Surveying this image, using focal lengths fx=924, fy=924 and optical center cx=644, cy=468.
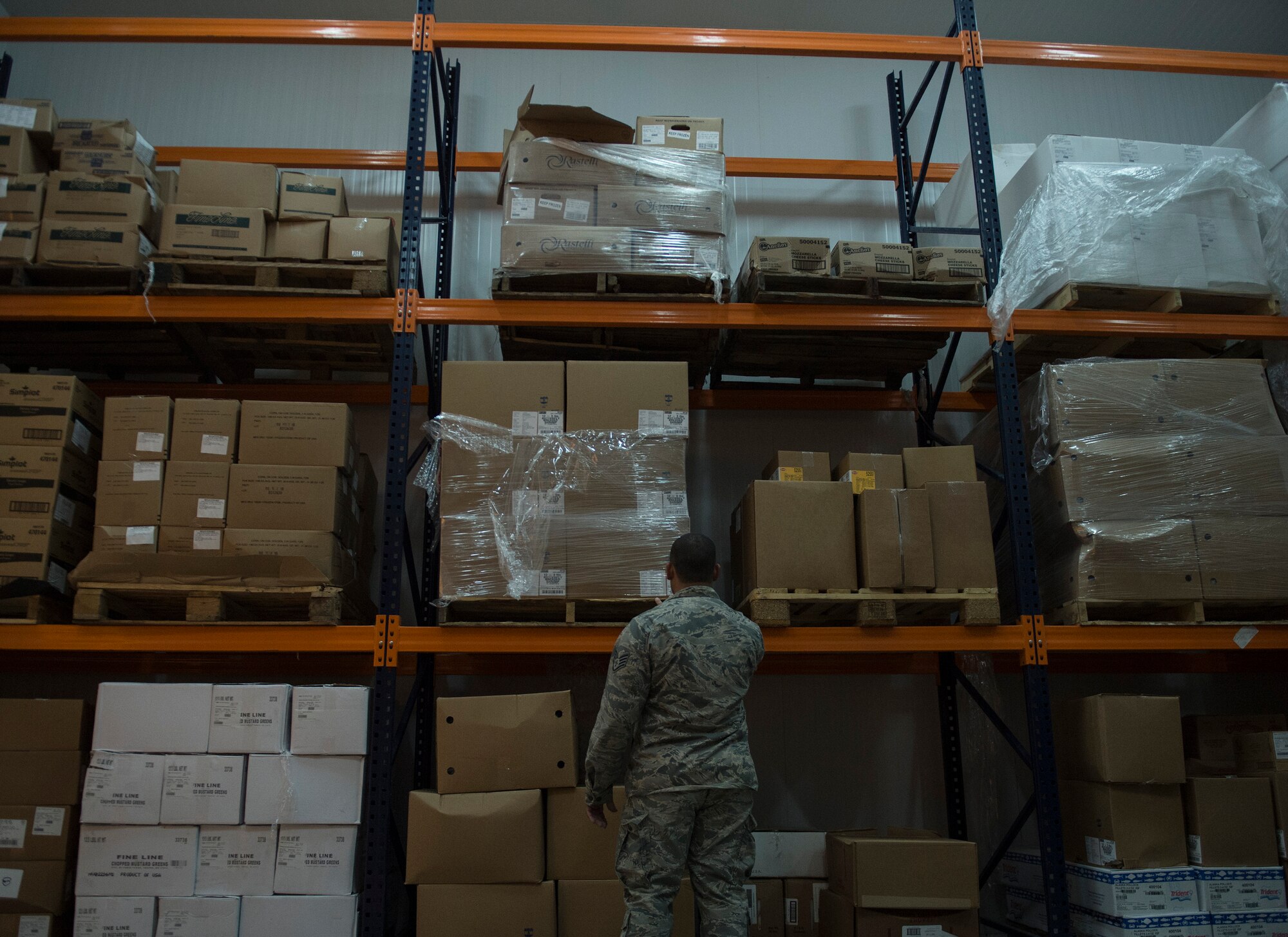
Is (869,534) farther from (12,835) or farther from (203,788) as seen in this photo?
(12,835)

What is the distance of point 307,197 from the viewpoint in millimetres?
4812

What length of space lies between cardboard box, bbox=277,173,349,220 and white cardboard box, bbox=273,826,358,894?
2.99 metres

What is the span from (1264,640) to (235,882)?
4881mm

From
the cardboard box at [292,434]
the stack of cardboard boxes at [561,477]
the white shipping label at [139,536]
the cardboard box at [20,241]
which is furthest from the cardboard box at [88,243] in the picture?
the stack of cardboard boxes at [561,477]

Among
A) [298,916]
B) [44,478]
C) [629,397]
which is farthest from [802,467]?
[44,478]

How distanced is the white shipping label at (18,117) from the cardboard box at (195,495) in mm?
2017

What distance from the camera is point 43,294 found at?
4.61 m

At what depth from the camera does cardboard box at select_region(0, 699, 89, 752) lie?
418cm

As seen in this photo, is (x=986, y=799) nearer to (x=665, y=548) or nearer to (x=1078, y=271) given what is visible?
(x=665, y=548)

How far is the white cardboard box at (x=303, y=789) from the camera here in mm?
4008

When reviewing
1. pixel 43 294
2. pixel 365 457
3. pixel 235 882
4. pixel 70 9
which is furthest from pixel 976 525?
pixel 70 9

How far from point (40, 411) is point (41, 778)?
1.70m

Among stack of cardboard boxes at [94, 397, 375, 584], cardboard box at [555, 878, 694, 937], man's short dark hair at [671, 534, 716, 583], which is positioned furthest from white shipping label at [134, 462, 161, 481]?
cardboard box at [555, 878, 694, 937]

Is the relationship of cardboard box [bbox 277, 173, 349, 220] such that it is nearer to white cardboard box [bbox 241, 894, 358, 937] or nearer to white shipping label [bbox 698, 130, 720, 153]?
white shipping label [bbox 698, 130, 720, 153]
